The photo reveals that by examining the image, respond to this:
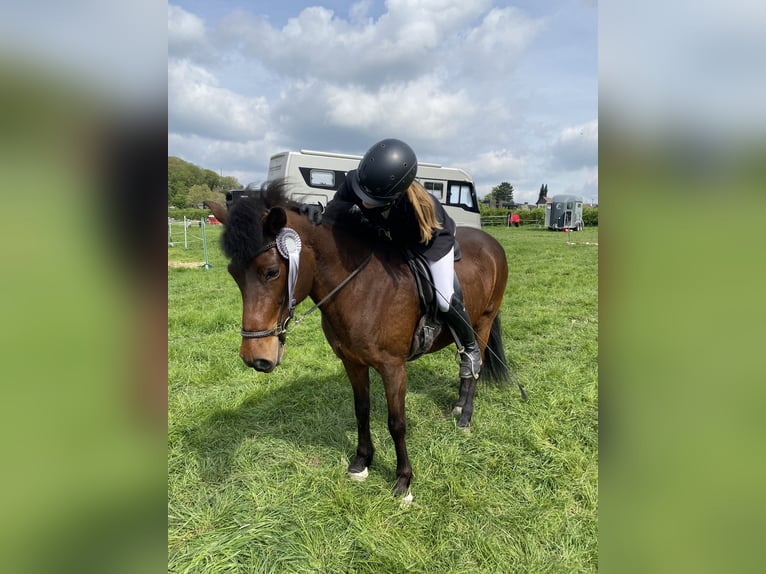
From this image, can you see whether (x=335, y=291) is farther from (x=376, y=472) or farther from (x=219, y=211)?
(x=376, y=472)

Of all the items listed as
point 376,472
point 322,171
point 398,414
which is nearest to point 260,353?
point 398,414

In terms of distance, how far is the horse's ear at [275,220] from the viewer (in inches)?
92.6

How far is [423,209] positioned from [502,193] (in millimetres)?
117746

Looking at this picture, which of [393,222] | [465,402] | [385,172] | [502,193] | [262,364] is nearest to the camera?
[262,364]

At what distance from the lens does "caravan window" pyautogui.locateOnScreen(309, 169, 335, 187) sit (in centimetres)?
1802

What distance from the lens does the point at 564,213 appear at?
39.6m

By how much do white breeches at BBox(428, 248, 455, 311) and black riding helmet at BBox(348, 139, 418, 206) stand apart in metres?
0.82

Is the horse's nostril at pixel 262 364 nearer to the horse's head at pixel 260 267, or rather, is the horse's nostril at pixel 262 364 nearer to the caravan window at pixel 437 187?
the horse's head at pixel 260 267

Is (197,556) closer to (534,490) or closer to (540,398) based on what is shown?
(534,490)

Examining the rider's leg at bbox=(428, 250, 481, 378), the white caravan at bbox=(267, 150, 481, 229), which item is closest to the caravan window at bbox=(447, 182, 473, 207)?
the white caravan at bbox=(267, 150, 481, 229)

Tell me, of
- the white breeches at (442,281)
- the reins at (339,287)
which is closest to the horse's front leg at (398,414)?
the white breeches at (442,281)

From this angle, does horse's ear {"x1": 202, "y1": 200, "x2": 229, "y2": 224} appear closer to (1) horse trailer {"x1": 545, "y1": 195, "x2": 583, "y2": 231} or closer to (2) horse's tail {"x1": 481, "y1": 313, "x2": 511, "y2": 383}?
(2) horse's tail {"x1": 481, "y1": 313, "x2": 511, "y2": 383}
